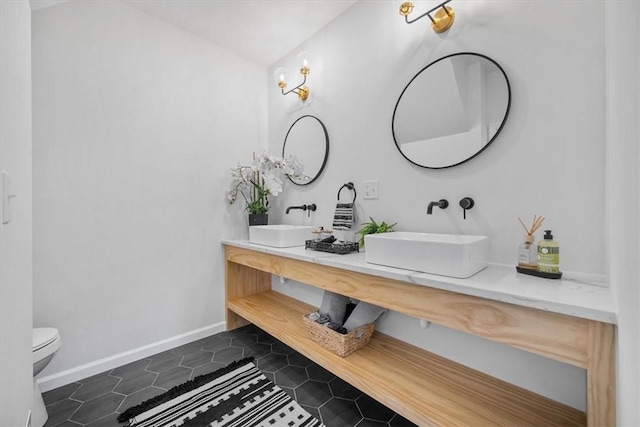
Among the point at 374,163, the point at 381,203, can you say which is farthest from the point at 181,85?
the point at 381,203

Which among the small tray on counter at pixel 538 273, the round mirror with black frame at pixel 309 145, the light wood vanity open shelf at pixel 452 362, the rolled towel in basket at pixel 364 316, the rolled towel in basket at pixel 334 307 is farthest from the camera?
the round mirror with black frame at pixel 309 145

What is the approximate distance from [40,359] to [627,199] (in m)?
2.30

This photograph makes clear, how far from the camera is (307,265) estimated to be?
1.58m

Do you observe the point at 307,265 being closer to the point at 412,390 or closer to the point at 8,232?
the point at 412,390

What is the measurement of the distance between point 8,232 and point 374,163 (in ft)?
5.38

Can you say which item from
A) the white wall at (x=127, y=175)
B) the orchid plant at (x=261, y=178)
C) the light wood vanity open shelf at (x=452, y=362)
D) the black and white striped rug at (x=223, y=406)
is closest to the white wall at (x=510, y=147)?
the light wood vanity open shelf at (x=452, y=362)

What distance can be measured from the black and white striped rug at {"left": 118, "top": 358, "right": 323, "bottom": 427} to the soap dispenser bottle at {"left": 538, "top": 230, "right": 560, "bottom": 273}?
3.98ft

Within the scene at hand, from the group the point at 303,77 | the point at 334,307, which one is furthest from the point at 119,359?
the point at 303,77

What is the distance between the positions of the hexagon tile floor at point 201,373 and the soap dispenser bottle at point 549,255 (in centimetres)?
96

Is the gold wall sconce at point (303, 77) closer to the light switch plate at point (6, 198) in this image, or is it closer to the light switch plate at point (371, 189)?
the light switch plate at point (371, 189)

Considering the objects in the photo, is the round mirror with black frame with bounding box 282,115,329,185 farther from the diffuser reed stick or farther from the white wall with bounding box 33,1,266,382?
the diffuser reed stick

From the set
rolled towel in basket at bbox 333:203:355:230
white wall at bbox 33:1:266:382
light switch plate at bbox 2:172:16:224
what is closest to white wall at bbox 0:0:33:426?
light switch plate at bbox 2:172:16:224

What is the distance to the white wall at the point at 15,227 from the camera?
77cm

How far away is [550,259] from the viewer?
1.03 m
